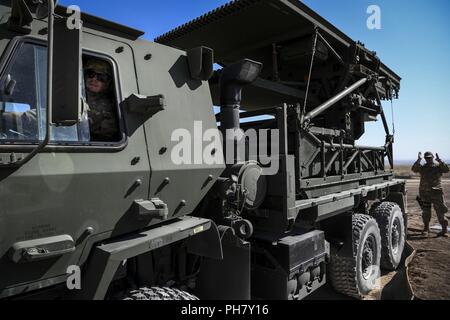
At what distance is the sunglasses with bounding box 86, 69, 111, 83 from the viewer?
6.57 feet

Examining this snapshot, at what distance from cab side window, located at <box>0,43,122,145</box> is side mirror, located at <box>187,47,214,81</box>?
79cm

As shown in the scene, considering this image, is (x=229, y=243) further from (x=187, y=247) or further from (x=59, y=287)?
(x=59, y=287)

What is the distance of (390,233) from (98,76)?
545 centimetres

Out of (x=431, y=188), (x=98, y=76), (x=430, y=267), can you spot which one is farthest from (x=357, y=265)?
(x=431, y=188)

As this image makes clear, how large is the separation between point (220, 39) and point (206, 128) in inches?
105

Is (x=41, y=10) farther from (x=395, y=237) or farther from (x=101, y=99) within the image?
(x=395, y=237)

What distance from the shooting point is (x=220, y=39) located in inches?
188

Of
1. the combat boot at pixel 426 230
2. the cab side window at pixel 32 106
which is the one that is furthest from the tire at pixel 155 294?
the combat boot at pixel 426 230

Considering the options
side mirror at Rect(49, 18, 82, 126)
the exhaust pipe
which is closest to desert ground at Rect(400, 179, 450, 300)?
the exhaust pipe

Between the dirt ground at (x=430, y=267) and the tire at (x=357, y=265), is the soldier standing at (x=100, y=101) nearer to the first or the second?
the tire at (x=357, y=265)

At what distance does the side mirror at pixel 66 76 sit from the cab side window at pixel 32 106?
302 mm

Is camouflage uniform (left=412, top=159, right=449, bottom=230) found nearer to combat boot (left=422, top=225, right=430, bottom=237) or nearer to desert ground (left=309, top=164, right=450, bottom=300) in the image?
combat boot (left=422, top=225, right=430, bottom=237)
